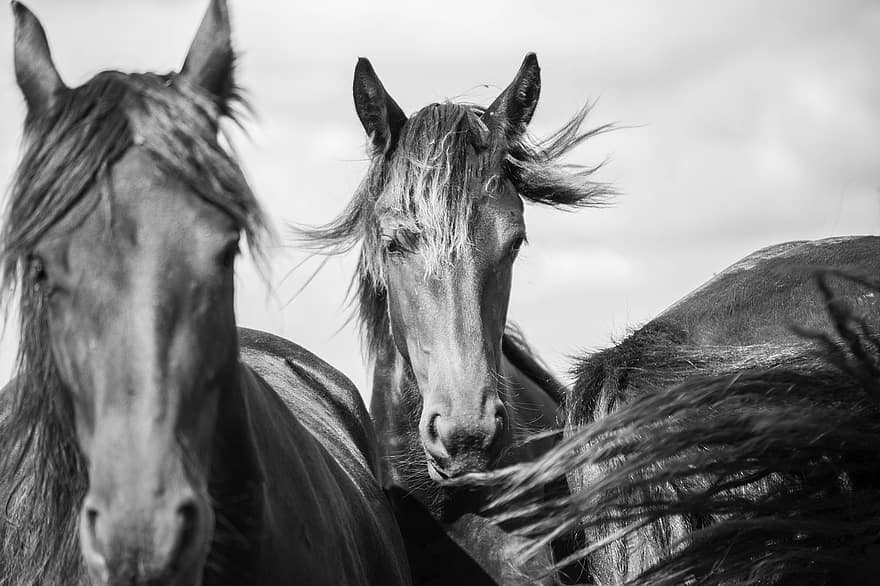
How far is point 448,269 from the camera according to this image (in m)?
3.90

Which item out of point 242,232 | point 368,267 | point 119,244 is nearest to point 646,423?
point 242,232

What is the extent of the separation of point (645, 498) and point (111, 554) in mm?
1312

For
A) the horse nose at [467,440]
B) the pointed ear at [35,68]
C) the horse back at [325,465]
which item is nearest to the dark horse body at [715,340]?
the horse nose at [467,440]

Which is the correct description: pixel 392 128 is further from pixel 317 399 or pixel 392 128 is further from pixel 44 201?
pixel 44 201

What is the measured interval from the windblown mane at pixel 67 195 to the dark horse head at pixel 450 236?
145 cm

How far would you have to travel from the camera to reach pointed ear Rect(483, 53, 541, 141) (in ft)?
14.7

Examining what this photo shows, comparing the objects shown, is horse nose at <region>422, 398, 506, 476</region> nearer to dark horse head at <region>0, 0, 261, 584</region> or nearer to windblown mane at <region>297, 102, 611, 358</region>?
windblown mane at <region>297, 102, 611, 358</region>

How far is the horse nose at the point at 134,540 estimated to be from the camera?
191cm

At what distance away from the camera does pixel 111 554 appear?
6.26 ft

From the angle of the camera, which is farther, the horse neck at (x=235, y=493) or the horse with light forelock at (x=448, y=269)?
the horse with light forelock at (x=448, y=269)

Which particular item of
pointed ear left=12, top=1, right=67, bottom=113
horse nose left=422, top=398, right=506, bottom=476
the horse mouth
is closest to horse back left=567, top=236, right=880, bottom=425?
horse nose left=422, top=398, right=506, bottom=476

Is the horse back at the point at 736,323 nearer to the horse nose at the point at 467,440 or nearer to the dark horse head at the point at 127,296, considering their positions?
the horse nose at the point at 467,440

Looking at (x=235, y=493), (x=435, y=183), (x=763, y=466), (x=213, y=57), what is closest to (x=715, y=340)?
(x=435, y=183)

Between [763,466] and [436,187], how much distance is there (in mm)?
2117
